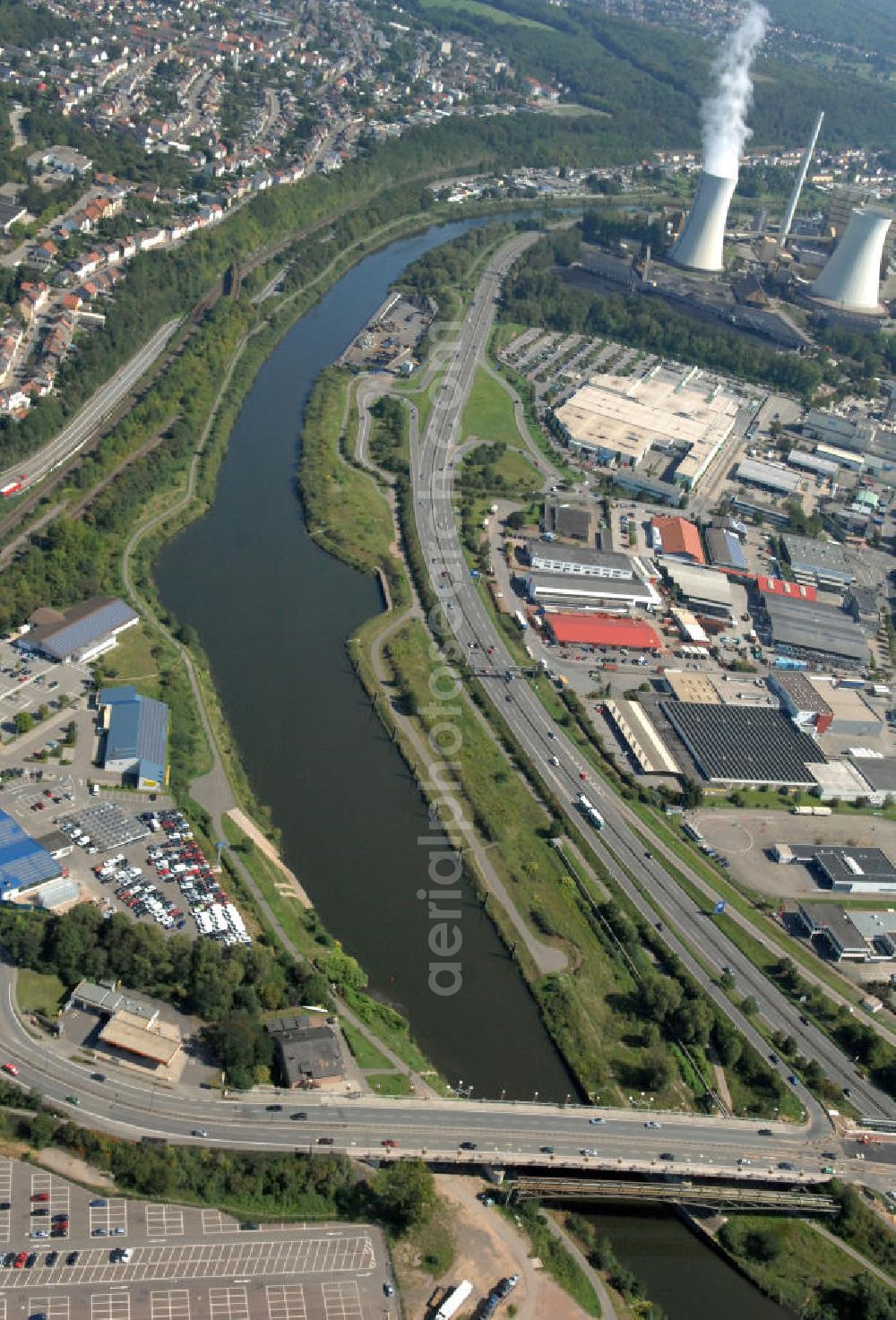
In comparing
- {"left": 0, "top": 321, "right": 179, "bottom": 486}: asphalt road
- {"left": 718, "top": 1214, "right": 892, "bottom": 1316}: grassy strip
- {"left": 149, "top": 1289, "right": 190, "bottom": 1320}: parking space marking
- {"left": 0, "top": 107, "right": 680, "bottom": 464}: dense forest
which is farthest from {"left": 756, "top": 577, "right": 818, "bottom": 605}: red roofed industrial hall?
{"left": 149, "top": 1289, "right": 190, "bottom": 1320}: parking space marking

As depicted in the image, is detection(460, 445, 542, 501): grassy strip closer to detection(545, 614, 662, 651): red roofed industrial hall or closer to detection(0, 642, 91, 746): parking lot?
detection(545, 614, 662, 651): red roofed industrial hall

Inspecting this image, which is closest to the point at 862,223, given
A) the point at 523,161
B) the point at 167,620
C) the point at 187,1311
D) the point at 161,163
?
the point at 523,161

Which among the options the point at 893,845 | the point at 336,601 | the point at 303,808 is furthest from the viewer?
the point at 336,601

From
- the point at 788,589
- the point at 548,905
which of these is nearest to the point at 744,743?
the point at 548,905

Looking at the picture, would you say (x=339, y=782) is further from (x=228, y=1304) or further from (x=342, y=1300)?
(x=228, y=1304)

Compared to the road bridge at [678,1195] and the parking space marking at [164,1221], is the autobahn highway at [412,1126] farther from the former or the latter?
the parking space marking at [164,1221]

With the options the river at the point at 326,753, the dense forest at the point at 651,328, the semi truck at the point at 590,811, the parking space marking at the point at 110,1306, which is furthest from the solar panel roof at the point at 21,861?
the dense forest at the point at 651,328

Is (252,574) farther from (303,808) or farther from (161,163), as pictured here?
(161,163)

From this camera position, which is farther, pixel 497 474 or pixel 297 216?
pixel 297 216
